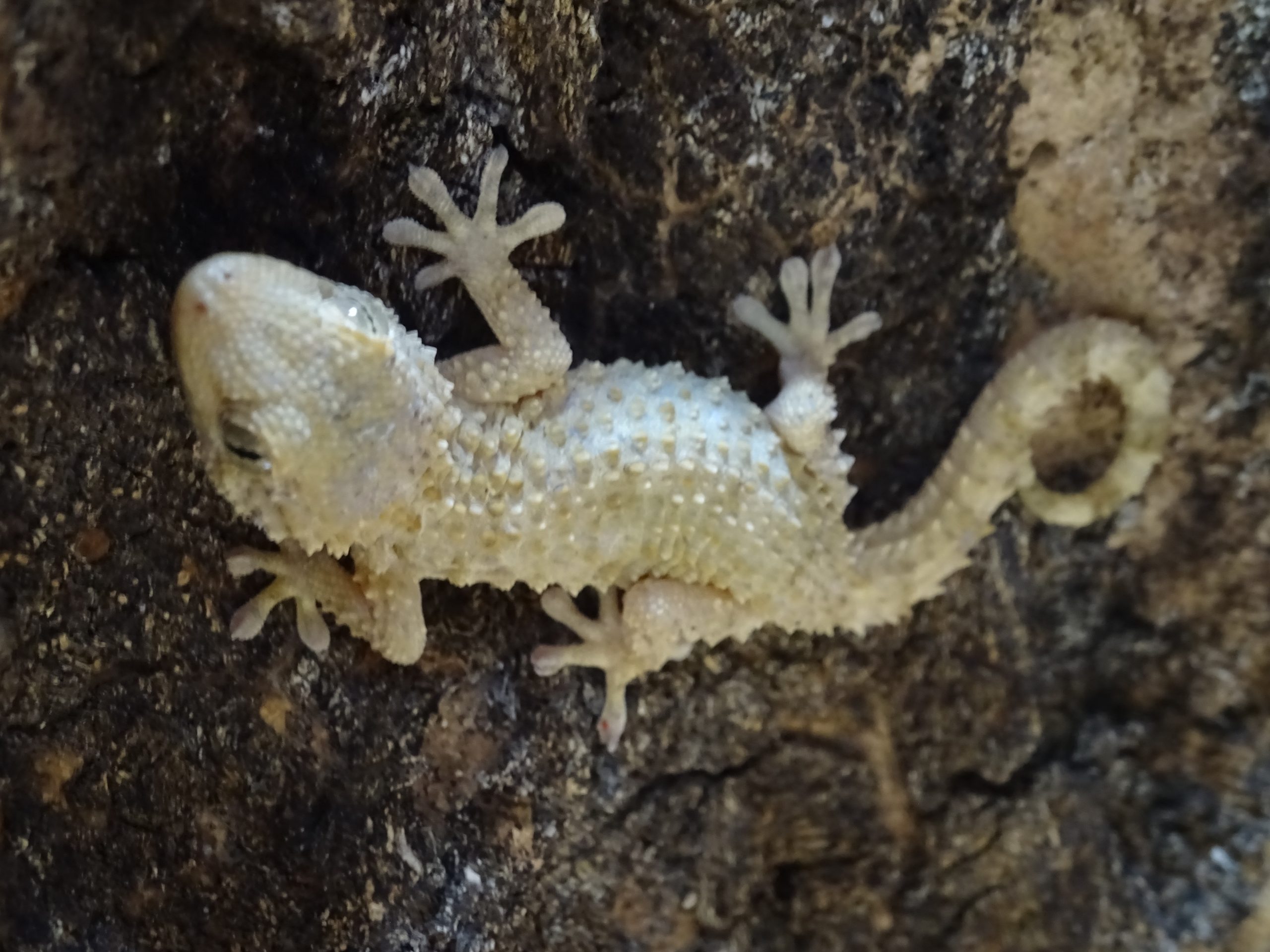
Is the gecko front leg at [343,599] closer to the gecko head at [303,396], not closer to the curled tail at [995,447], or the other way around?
the gecko head at [303,396]

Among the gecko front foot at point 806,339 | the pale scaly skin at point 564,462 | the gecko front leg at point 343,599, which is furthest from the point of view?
the gecko front foot at point 806,339

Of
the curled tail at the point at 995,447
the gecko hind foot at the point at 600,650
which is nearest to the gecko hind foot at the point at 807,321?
the curled tail at the point at 995,447

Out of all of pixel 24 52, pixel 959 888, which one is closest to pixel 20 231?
pixel 24 52

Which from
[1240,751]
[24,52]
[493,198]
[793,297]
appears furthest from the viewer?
[1240,751]

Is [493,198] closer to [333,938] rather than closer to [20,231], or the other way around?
[20,231]

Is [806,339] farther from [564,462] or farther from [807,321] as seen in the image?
[564,462]

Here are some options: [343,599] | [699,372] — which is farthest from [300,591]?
[699,372]

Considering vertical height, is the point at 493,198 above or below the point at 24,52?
above
